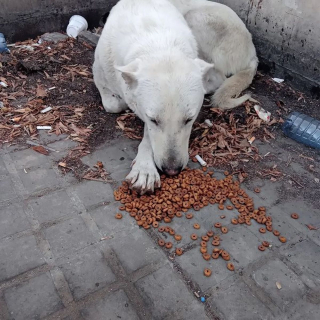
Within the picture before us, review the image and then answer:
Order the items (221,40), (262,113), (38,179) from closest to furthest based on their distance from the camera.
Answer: (38,179)
(262,113)
(221,40)

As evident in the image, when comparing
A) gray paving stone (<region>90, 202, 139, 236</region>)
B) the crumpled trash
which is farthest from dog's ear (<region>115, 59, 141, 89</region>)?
the crumpled trash

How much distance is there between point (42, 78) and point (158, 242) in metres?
3.02

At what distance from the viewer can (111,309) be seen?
2037 millimetres

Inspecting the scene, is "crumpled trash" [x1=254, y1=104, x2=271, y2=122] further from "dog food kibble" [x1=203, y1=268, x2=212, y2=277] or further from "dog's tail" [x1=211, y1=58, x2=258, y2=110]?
"dog food kibble" [x1=203, y1=268, x2=212, y2=277]

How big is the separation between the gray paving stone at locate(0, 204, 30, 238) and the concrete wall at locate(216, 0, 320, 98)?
3646 mm

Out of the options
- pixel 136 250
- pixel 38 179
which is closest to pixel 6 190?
pixel 38 179

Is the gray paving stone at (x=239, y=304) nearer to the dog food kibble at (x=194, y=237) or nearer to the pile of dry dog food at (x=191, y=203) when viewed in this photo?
the pile of dry dog food at (x=191, y=203)

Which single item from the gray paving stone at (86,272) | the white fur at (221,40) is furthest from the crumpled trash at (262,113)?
the gray paving stone at (86,272)

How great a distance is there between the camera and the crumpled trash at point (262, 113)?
397 cm

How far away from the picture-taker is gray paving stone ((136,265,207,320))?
2.05m

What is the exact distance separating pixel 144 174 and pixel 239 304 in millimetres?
1198

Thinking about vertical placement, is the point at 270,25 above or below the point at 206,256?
above

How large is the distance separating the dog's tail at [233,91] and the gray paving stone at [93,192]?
1778 mm

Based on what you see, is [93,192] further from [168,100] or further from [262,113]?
[262,113]
